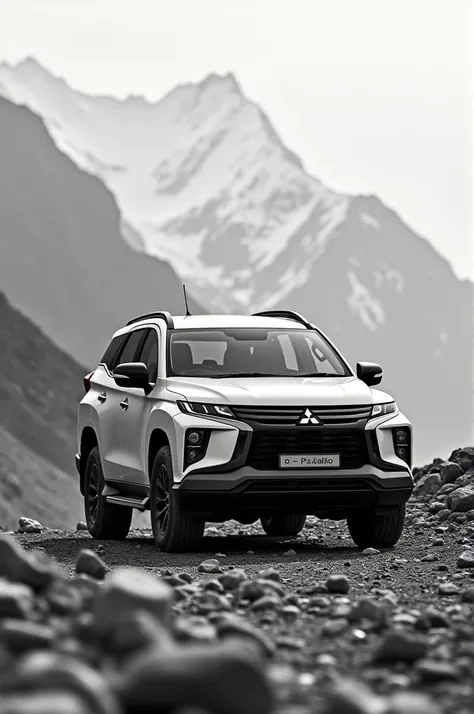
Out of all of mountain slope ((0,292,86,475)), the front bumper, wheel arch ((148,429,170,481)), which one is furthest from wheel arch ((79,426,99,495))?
mountain slope ((0,292,86,475))

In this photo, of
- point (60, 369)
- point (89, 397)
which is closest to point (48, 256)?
point (60, 369)

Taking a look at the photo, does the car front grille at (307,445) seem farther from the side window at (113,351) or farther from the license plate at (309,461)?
the side window at (113,351)

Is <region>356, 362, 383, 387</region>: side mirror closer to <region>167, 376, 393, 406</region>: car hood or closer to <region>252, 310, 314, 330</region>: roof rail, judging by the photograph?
<region>167, 376, 393, 406</region>: car hood

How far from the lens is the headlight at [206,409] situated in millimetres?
9469

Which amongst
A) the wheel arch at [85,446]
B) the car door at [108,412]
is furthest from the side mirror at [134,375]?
the wheel arch at [85,446]

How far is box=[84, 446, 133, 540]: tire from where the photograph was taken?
11547mm

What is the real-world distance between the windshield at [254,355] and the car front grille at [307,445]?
919 mm

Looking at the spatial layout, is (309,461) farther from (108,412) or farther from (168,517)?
(108,412)

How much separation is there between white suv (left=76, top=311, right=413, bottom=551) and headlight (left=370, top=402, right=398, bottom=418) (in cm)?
1

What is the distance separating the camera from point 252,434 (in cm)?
938

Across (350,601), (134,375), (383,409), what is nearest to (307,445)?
(383,409)

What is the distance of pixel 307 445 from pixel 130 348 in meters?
2.80

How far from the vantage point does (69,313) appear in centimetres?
10356

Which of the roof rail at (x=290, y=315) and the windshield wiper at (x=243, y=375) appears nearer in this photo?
the windshield wiper at (x=243, y=375)
